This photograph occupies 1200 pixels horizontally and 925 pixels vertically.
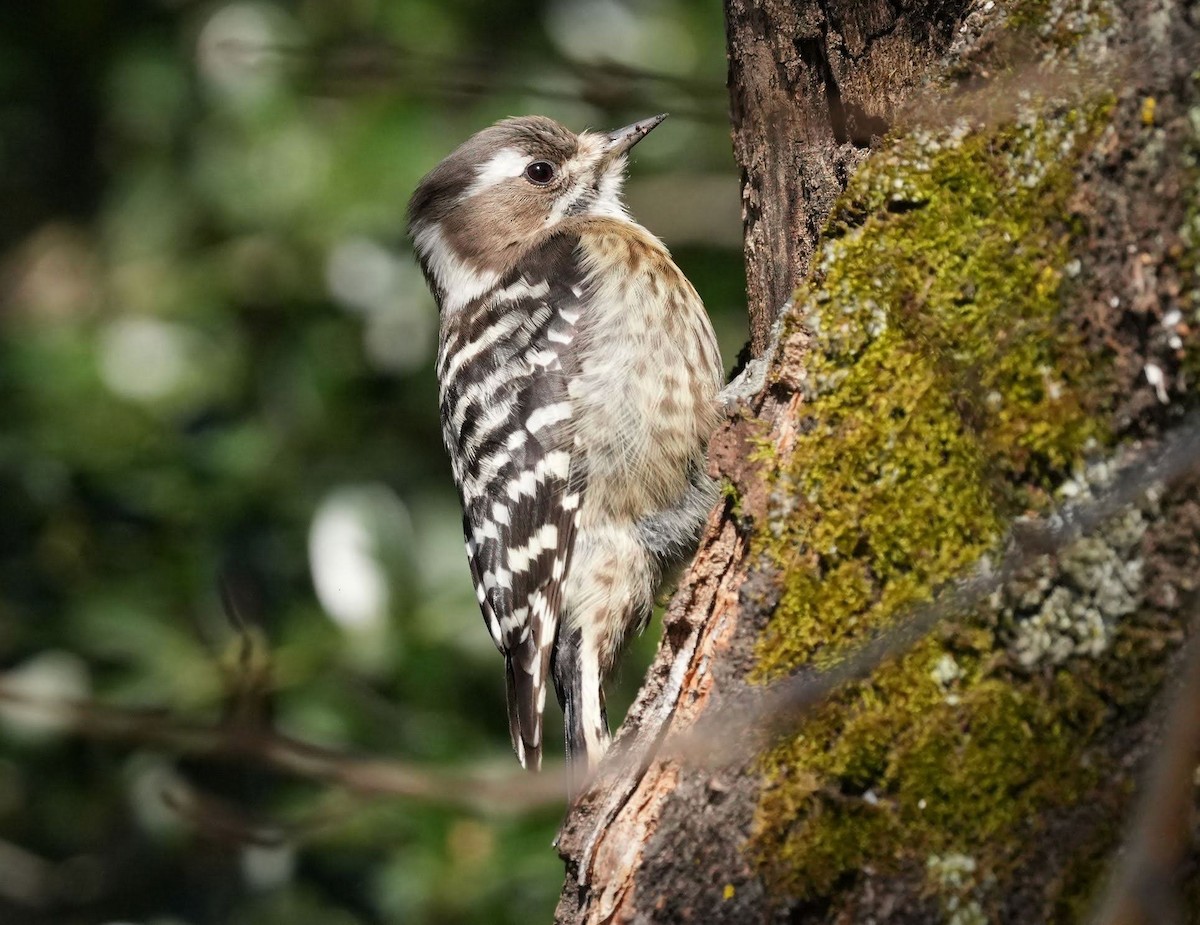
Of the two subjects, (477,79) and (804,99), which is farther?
(477,79)

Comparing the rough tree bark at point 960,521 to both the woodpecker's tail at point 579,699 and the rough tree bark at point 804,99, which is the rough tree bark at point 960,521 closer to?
the rough tree bark at point 804,99

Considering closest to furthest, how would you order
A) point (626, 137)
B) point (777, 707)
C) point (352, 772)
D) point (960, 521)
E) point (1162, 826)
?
point (1162, 826)
point (777, 707)
point (960, 521)
point (352, 772)
point (626, 137)

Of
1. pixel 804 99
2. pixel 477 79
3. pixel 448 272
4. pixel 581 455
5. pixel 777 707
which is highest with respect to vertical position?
pixel 804 99

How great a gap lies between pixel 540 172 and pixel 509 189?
12 centimetres

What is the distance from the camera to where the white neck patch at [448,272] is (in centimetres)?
441

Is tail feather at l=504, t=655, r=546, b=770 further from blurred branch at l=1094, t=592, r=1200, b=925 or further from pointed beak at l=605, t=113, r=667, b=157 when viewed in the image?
blurred branch at l=1094, t=592, r=1200, b=925

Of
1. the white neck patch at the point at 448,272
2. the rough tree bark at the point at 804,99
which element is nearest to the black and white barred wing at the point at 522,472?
the white neck patch at the point at 448,272

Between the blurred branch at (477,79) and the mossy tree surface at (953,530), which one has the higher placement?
the blurred branch at (477,79)

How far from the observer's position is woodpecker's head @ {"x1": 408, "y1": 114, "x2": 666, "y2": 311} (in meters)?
4.48

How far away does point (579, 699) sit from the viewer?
3771 mm

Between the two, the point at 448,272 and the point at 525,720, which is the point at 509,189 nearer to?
the point at 448,272

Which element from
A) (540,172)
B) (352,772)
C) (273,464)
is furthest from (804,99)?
(273,464)

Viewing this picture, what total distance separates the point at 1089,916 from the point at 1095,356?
799mm

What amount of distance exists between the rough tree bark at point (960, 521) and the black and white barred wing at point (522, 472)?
1203 mm
